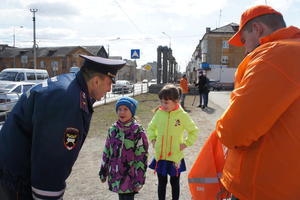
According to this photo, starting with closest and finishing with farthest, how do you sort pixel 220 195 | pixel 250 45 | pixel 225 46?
pixel 250 45, pixel 220 195, pixel 225 46

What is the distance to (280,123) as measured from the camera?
54.7 inches

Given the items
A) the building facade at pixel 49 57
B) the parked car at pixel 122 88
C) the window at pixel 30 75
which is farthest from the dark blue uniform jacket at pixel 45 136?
the building facade at pixel 49 57

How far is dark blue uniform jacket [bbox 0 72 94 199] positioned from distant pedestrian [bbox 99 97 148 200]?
126 cm

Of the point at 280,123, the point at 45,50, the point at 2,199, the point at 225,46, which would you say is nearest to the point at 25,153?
the point at 2,199

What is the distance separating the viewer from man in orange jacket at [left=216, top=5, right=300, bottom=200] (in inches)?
53.2

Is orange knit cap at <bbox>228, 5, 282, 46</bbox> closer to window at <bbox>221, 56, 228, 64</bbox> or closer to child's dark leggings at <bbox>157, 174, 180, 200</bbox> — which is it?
child's dark leggings at <bbox>157, 174, 180, 200</bbox>

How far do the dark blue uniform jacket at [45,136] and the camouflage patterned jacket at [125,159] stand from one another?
126 cm

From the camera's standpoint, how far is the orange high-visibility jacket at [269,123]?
1.35m

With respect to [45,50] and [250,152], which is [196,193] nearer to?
[250,152]

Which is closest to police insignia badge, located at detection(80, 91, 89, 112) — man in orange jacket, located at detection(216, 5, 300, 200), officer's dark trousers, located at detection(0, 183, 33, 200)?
officer's dark trousers, located at detection(0, 183, 33, 200)

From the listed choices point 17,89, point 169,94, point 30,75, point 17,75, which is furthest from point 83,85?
point 30,75

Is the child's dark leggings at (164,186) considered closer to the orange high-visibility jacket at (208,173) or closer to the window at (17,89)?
the orange high-visibility jacket at (208,173)

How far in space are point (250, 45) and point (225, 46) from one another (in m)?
50.6

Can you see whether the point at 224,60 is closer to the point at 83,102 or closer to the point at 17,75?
the point at 17,75
